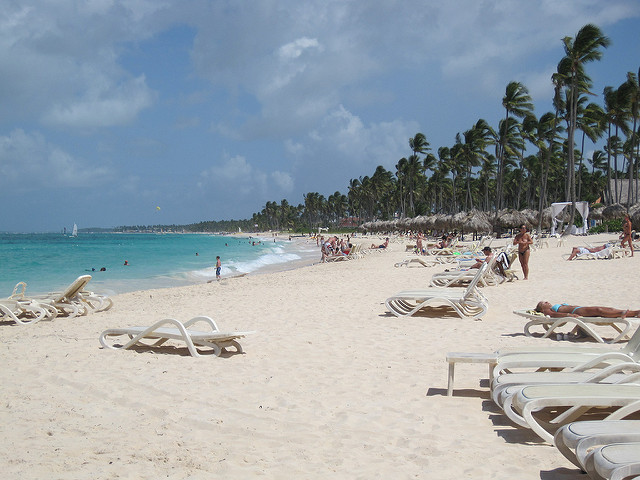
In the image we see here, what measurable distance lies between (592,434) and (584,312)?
3729mm

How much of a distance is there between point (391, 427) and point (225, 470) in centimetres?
107

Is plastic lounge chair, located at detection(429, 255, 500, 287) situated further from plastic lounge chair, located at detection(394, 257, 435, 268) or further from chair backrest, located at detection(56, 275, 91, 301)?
chair backrest, located at detection(56, 275, 91, 301)

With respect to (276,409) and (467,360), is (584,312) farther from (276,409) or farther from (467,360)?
(276,409)

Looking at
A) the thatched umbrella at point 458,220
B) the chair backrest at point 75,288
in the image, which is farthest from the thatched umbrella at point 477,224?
the chair backrest at point 75,288

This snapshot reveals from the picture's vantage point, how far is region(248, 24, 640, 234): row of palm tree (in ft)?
97.8

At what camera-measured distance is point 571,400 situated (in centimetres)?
245

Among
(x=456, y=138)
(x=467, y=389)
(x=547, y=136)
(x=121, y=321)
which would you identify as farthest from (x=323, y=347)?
(x=456, y=138)

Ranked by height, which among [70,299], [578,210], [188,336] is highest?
[578,210]

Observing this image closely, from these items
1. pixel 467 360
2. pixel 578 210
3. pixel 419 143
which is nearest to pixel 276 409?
pixel 467 360

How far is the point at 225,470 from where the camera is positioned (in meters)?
2.47

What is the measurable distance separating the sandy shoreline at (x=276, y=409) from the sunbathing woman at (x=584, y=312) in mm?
446

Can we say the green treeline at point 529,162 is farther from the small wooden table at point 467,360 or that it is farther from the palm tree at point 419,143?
the small wooden table at point 467,360

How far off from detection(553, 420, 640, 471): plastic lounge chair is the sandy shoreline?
389 millimetres

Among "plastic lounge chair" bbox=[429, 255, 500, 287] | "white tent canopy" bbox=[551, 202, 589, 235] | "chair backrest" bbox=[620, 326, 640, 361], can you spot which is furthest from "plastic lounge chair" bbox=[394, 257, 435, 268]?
"white tent canopy" bbox=[551, 202, 589, 235]
